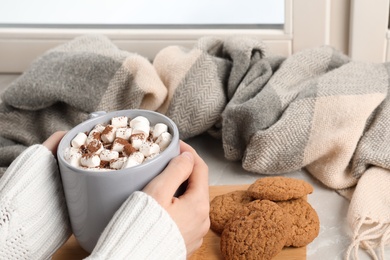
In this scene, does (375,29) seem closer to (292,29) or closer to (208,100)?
(292,29)

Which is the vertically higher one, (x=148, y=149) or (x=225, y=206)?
(x=148, y=149)

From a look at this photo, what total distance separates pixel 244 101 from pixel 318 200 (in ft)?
0.53

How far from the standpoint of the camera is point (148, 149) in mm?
537

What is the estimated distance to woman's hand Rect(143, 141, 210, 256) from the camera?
0.53 meters

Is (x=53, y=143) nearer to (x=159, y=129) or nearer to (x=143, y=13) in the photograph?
(x=159, y=129)

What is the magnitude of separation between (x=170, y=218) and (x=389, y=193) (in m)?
0.28

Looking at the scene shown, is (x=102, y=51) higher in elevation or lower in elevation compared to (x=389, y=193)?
higher

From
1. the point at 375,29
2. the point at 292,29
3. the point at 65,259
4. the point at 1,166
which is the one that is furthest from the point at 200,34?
the point at 65,259

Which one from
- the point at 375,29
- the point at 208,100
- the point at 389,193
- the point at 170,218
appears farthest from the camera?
the point at 375,29

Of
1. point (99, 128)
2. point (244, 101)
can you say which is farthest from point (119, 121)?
point (244, 101)

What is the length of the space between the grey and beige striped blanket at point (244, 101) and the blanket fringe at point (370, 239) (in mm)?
23

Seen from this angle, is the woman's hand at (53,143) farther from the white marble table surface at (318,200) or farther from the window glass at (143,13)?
the window glass at (143,13)

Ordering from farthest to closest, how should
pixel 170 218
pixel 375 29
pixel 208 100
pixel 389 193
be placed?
pixel 375 29 < pixel 208 100 < pixel 389 193 < pixel 170 218

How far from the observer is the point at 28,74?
83 centimetres
